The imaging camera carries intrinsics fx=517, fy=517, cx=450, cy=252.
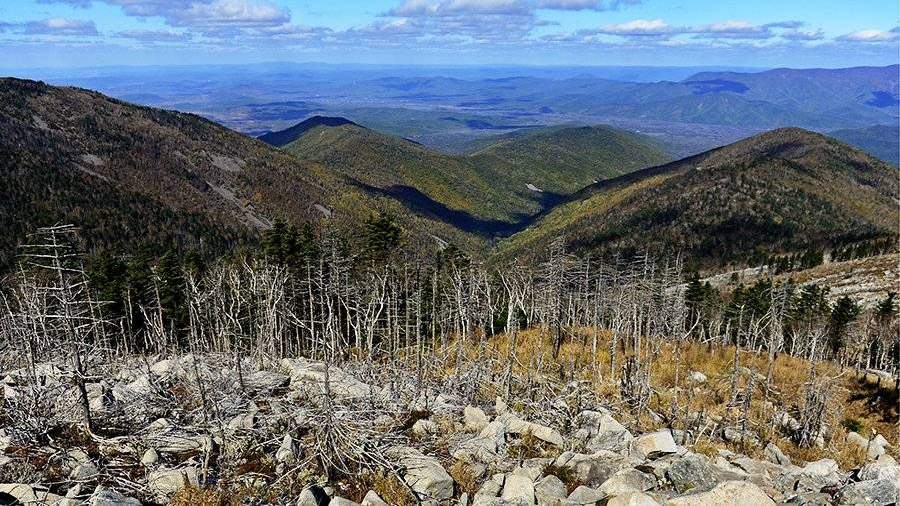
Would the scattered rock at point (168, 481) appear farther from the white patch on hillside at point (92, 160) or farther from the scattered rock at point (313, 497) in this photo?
the white patch on hillside at point (92, 160)

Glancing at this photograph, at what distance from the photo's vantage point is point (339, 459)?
431 inches

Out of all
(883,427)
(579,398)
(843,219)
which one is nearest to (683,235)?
(843,219)

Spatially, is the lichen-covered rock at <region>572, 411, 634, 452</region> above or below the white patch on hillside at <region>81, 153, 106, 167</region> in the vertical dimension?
below

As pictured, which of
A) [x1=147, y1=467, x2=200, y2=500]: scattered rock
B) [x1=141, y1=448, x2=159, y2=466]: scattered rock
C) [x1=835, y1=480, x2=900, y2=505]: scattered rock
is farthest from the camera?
[x1=141, y1=448, x2=159, y2=466]: scattered rock

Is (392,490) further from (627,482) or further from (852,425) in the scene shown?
(852,425)

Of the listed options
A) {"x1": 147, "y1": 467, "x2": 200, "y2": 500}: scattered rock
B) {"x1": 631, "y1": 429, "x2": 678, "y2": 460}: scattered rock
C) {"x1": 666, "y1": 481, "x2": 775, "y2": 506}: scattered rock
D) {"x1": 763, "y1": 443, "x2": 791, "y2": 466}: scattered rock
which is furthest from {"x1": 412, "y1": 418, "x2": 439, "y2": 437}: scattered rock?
{"x1": 763, "y1": 443, "x2": 791, "y2": 466}: scattered rock

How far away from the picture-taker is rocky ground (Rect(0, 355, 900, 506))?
32.7ft

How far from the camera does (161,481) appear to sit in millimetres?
10102

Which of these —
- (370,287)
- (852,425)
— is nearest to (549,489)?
(852,425)

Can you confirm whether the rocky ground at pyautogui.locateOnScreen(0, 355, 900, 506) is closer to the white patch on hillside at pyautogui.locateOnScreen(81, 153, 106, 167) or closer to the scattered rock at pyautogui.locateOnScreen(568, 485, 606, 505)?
the scattered rock at pyautogui.locateOnScreen(568, 485, 606, 505)

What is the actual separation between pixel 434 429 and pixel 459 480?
272cm

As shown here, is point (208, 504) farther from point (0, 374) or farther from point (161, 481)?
point (0, 374)

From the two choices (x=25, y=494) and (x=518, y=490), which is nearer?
(x=25, y=494)

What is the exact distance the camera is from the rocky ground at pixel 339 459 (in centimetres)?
998
